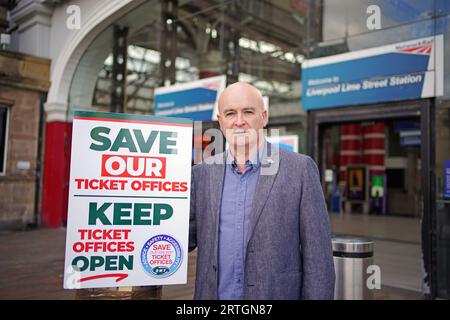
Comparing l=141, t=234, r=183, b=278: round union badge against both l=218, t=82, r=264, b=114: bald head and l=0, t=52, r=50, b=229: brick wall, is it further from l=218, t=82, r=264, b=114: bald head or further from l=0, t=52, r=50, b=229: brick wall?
l=0, t=52, r=50, b=229: brick wall

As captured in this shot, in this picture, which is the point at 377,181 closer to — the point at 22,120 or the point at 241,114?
the point at 22,120

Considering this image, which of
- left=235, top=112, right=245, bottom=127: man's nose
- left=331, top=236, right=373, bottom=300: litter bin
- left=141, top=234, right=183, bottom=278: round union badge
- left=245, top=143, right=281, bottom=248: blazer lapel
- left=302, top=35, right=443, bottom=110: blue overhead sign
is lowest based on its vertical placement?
left=331, top=236, right=373, bottom=300: litter bin

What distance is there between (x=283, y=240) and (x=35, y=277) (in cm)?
410

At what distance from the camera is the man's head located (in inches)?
64.0

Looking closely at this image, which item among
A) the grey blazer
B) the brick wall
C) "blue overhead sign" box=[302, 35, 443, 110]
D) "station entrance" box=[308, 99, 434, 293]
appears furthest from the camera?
"station entrance" box=[308, 99, 434, 293]

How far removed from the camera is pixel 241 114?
163cm

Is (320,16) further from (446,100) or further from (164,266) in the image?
(164,266)

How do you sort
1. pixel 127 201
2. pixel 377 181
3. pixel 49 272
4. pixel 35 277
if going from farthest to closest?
pixel 377 181 → pixel 49 272 → pixel 35 277 → pixel 127 201

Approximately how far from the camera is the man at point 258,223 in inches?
61.9

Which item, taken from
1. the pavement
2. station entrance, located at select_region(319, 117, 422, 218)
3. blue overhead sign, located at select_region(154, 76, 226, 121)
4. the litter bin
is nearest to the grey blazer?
the pavement

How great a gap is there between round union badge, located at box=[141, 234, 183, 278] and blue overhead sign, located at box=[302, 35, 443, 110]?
4012 millimetres

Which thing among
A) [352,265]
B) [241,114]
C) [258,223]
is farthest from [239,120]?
[352,265]

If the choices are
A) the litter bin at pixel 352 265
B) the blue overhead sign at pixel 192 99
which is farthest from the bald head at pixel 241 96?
the blue overhead sign at pixel 192 99

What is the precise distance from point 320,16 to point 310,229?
552 centimetres
